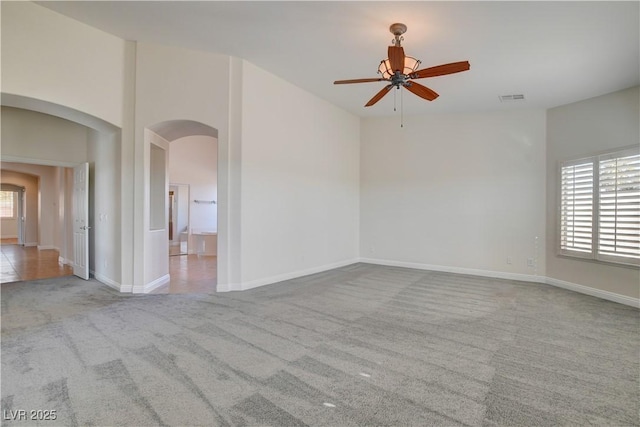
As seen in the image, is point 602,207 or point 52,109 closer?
point 52,109

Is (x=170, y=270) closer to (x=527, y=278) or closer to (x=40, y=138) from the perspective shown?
(x=40, y=138)

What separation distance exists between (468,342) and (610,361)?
1.10m

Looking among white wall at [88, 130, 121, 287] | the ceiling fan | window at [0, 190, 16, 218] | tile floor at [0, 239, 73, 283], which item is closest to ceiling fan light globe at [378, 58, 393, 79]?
the ceiling fan

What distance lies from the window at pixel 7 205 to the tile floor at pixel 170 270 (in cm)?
698

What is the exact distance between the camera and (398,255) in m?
6.98

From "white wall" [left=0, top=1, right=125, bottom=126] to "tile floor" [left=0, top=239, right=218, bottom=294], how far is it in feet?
8.75

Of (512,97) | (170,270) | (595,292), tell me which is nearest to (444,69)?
(512,97)

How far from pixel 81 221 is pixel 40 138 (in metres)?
1.58

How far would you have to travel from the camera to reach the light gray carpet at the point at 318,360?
191 cm

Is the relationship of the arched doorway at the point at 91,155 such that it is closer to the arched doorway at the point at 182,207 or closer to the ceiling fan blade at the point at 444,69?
the arched doorway at the point at 182,207

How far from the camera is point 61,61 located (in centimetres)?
378

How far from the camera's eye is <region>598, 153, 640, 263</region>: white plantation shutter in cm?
426

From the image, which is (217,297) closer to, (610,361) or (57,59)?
Answer: (57,59)

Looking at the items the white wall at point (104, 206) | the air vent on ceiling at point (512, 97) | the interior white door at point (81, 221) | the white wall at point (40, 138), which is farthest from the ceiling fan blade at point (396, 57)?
the white wall at point (40, 138)
